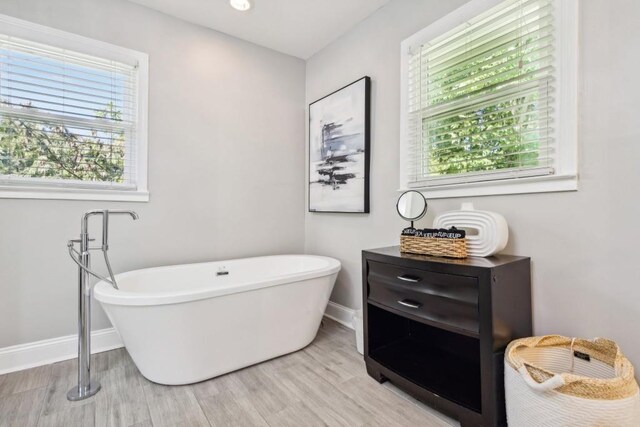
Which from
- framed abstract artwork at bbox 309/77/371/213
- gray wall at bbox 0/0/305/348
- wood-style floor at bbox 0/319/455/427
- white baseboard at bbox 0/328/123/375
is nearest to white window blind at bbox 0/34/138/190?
gray wall at bbox 0/0/305/348

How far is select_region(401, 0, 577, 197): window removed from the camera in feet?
4.68

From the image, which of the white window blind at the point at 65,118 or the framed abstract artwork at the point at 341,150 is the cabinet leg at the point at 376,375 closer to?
the framed abstract artwork at the point at 341,150

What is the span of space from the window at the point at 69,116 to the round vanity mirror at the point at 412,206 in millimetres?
1913

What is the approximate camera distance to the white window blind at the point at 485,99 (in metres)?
1.49

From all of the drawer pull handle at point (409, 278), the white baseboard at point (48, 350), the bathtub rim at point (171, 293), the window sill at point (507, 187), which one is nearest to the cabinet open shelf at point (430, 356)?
the drawer pull handle at point (409, 278)

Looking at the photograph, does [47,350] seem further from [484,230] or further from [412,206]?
[484,230]

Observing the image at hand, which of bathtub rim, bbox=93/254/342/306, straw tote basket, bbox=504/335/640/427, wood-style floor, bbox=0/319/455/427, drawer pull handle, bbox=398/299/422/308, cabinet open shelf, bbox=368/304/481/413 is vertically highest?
bathtub rim, bbox=93/254/342/306

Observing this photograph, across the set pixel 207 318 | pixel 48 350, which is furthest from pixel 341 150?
pixel 48 350

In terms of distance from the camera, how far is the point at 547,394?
3.48ft

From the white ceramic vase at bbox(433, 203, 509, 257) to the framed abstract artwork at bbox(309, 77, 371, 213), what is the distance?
0.92m

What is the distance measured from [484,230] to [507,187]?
28 cm

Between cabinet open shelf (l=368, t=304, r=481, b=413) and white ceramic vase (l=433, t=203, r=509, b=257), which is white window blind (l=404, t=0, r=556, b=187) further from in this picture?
cabinet open shelf (l=368, t=304, r=481, b=413)

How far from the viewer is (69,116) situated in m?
2.10

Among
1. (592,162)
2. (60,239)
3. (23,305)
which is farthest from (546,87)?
(23,305)
